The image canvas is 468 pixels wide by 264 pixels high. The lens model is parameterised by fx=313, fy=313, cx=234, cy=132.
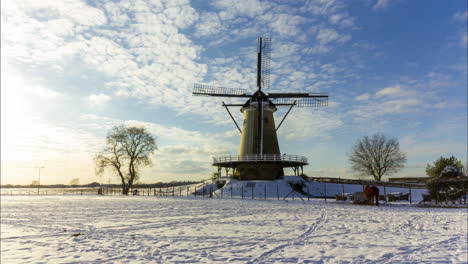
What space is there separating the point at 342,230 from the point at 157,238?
6.44m

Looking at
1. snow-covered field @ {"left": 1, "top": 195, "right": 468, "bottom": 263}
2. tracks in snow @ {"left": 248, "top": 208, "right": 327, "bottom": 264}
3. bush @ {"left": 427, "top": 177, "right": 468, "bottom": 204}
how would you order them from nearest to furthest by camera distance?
tracks in snow @ {"left": 248, "top": 208, "right": 327, "bottom": 264} → snow-covered field @ {"left": 1, "top": 195, "right": 468, "bottom": 263} → bush @ {"left": 427, "top": 177, "right": 468, "bottom": 204}

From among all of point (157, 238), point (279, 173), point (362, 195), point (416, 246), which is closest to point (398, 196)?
point (362, 195)

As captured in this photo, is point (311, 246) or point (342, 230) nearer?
point (311, 246)

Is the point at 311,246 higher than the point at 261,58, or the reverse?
the point at 261,58

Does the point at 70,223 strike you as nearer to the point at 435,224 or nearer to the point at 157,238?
the point at 157,238

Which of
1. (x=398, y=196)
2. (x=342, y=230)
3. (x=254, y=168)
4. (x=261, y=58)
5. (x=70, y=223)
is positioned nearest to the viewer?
(x=342, y=230)

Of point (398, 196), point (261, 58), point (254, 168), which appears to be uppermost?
point (261, 58)

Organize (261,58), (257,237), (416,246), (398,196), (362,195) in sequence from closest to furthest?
(416,246)
(257,237)
(362,195)
(398,196)
(261,58)

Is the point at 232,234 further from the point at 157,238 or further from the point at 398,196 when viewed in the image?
the point at 398,196

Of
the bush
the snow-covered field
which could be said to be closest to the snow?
the snow-covered field

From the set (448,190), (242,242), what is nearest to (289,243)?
(242,242)

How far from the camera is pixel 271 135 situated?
4294cm

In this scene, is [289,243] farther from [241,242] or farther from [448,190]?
[448,190]

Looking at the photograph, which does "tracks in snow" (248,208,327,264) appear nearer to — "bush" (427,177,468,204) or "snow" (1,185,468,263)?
"snow" (1,185,468,263)
